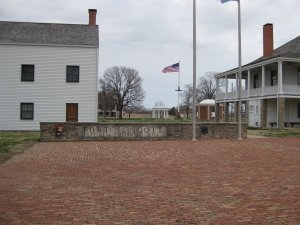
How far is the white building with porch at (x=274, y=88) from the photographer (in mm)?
33125

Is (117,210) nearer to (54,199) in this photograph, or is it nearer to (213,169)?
(54,199)

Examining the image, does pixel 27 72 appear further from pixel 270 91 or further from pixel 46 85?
pixel 270 91

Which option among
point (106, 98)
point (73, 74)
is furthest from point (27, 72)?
point (106, 98)

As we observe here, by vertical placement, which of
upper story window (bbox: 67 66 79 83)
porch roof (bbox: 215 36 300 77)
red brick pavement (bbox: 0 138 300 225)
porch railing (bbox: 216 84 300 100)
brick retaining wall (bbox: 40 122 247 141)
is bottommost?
red brick pavement (bbox: 0 138 300 225)

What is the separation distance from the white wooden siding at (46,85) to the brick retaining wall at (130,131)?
9.83m

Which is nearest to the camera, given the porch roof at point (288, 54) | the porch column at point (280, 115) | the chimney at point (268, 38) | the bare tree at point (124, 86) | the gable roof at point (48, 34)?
the gable roof at point (48, 34)

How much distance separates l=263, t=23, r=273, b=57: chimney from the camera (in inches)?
1613

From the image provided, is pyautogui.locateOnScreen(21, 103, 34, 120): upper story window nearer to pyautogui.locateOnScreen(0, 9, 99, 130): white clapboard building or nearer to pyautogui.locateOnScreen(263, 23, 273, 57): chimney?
pyautogui.locateOnScreen(0, 9, 99, 130): white clapboard building

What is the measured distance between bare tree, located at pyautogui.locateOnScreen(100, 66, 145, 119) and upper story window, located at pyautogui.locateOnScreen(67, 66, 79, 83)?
57274 millimetres

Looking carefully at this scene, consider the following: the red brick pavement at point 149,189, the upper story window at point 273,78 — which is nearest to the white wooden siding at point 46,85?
the red brick pavement at point 149,189

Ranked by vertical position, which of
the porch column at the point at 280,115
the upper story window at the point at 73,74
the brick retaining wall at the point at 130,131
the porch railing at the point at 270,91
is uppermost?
the upper story window at the point at 73,74

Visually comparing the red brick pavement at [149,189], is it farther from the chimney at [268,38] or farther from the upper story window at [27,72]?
the chimney at [268,38]

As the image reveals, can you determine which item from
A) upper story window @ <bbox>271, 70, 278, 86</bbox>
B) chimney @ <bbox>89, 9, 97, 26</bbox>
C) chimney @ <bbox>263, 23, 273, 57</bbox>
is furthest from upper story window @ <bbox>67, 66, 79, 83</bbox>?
chimney @ <bbox>263, 23, 273, 57</bbox>

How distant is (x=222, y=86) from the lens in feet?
341
